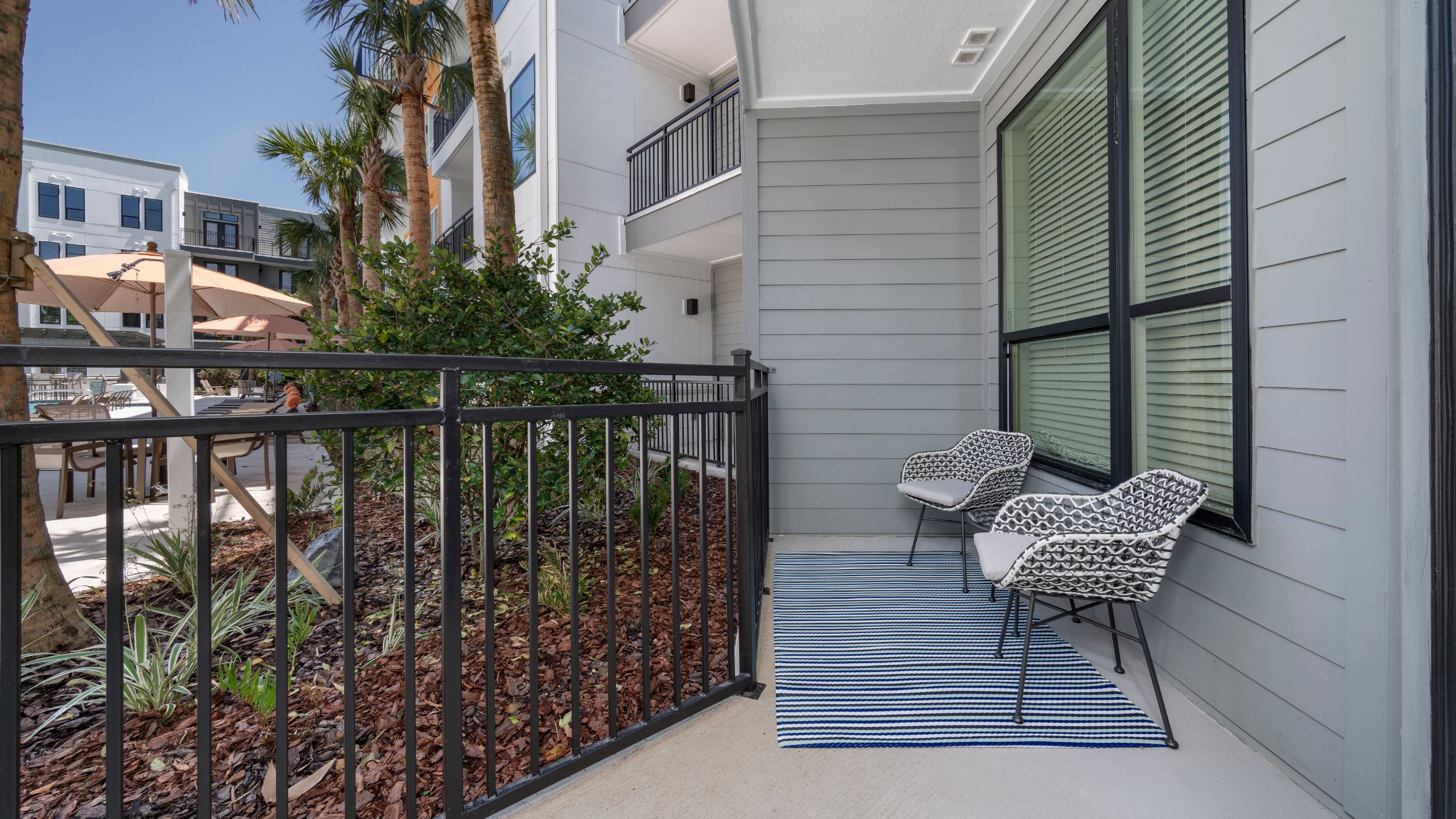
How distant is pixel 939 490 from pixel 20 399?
3.76 meters

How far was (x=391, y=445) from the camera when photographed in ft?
8.84

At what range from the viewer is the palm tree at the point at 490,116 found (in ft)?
13.3

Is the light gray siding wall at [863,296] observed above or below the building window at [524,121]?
below

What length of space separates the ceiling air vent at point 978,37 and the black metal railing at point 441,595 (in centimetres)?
231

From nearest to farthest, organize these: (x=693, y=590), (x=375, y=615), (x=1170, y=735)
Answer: (x=1170, y=735) < (x=375, y=615) < (x=693, y=590)

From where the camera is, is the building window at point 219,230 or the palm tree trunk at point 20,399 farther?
the building window at point 219,230

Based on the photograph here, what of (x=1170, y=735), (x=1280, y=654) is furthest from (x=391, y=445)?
(x=1280, y=654)

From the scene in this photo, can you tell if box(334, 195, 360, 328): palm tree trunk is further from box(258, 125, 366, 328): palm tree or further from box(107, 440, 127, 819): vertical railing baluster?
box(107, 440, 127, 819): vertical railing baluster

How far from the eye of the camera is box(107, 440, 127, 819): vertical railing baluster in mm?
911

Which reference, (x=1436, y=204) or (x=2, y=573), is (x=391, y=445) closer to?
(x=2, y=573)

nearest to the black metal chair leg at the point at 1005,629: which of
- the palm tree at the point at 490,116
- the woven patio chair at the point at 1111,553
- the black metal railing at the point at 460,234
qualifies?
the woven patio chair at the point at 1111,553

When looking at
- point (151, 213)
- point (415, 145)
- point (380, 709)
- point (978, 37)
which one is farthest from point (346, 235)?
point (151, 213)

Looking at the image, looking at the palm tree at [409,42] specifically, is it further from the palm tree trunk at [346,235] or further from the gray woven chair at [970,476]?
the gray woven chair at [970,476]

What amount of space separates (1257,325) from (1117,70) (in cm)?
132
